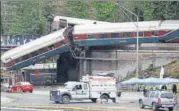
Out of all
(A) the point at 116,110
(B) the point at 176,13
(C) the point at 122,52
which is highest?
(B) the point at 176,13

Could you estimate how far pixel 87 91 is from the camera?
47781 millimetres

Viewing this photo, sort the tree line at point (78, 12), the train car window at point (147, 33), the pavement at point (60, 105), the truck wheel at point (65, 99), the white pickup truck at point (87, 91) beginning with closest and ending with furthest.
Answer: the pavement at point (60, 105)
the truck wheel at point (65, 99)
the white pickup truck at point (87, 91)
the train car window at point (147, 33)
the tree line at point (78, 12)

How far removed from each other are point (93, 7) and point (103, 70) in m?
38.8

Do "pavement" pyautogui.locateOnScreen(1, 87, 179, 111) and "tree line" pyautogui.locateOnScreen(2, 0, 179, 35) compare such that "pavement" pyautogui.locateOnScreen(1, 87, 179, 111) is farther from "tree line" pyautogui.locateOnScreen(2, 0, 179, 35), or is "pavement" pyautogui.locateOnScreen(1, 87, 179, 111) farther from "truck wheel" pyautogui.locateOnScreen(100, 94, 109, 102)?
"tree line" pyautogui.locateOnScreen(2, 0, 179, 35)

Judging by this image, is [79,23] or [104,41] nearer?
[104,41]

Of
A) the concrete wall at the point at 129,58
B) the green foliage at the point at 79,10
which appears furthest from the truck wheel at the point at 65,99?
the green foliage at the point at 79,10

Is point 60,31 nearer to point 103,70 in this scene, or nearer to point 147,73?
point 103,70

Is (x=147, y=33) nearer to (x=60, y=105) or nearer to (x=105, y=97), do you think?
(x=105, y=97)

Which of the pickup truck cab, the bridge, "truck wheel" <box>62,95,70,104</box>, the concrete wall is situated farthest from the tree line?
the pickup truck cab

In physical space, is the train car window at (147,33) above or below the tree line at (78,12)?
below

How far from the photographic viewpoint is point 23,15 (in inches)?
4114

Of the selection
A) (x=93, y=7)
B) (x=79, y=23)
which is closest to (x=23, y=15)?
(x=93, y=7)

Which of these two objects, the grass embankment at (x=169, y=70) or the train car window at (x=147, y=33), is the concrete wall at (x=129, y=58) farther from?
the train car window at (x=147, y=33)

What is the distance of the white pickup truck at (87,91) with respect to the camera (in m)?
47.3
